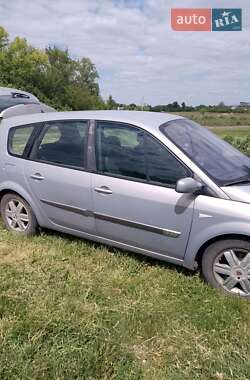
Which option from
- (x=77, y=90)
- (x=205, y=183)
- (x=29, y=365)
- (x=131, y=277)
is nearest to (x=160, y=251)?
(x=131, y=277)

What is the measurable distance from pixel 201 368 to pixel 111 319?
0.79 m

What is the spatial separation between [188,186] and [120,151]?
0.90m

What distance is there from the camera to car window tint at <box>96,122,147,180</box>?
3951mm

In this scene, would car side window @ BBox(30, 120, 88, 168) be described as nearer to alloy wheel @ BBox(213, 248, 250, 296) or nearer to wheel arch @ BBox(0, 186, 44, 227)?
wheel arch @ BBox(0, 186, 44, 227)

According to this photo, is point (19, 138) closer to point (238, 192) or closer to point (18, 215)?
point (18, 215)

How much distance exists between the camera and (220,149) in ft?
13.5

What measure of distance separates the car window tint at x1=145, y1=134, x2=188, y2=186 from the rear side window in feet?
5.11

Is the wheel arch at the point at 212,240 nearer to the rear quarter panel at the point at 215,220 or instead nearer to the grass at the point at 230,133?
the rear quarter panel at the point at 215,220

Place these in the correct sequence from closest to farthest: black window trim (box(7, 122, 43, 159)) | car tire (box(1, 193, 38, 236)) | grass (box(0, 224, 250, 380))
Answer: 1. grass (box(0, 224, 250, 380))
2. black window trim (box(7, 122, 43, 159))
3. car tire (box(1, 193, 38, 236))

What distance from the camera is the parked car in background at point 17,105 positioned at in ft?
18.5

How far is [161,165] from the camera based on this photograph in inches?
150

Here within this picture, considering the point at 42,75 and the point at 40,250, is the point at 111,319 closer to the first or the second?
the point at 40,250

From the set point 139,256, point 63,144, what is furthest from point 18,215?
point 139,256

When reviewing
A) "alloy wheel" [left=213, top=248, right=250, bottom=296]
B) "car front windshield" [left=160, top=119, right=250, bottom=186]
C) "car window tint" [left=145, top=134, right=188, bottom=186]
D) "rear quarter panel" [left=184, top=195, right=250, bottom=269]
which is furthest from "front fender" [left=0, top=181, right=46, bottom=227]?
"alloy wheel" [left=213, top=248, right=250, bottom=296]
